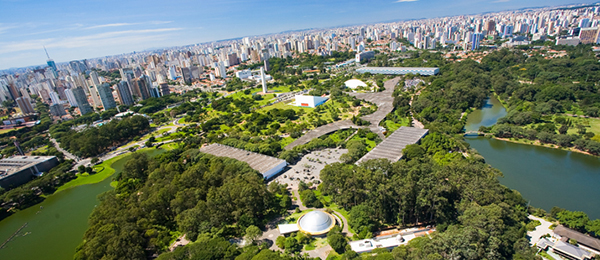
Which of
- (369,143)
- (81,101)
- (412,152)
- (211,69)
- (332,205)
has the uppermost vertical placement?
(81,101)

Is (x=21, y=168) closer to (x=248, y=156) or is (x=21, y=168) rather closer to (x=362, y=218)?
(x=248, y=156)

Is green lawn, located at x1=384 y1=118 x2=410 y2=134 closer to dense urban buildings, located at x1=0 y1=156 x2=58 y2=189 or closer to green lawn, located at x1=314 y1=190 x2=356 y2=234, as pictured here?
green lawn, located at x1=314 y1=190 x2=356 y2=234

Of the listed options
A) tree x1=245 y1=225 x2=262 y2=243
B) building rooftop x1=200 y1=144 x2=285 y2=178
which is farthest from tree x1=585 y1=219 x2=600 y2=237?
building rooftop x1=200 y1=144 x2=285 y2=178

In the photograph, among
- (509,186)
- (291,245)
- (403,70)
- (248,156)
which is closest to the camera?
(291,245)

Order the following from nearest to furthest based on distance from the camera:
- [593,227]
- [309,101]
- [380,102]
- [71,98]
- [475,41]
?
[593,227], [380,102], [309,101], [71,98], [475,41]

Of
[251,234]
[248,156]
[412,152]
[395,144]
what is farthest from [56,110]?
[412,152]

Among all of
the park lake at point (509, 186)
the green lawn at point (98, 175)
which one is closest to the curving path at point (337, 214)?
the park lake at point (509, 186)

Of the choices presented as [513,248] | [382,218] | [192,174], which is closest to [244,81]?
[192,174]

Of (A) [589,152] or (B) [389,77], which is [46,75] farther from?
(A) [589,152]
